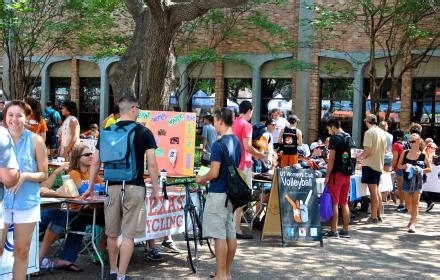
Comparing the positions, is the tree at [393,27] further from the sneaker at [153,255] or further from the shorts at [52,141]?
the sneaker at [153,255]

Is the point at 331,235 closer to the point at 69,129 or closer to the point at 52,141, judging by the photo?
the point at 69,129

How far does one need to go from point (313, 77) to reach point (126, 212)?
50.5 feet

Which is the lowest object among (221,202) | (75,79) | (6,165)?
(221,202)

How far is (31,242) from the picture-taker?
5766mm

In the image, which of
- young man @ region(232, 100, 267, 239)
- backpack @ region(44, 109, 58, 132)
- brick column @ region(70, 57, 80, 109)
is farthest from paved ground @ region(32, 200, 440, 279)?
brick column @ region(70, 57, 80, 109)

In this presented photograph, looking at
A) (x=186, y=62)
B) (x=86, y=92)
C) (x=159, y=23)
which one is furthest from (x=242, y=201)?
(x=86, y=92)

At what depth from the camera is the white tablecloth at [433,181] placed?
41.9 ft

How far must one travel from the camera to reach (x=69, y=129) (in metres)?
10.7

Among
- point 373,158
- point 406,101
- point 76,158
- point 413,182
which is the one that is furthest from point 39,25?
point 413,182

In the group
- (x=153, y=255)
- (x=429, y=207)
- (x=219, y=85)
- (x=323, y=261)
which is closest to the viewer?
(x=153, y=255)

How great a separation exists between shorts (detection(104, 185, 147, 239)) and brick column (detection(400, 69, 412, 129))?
14676 millimetres

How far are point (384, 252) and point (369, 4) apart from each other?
32.7 ft

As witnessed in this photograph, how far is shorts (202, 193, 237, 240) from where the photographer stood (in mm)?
6328

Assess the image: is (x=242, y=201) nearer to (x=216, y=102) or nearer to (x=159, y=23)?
(x=159, y=23)
